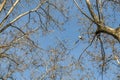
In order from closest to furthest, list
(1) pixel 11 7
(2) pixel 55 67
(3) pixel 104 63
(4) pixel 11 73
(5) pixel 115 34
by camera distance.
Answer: (5) pixel 115 34, (3) pixel 104 63, (1) pixel 11 7, (4) pixel 11 73, (2) pixel 55 67

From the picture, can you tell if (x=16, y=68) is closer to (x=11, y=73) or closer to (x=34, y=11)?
(x=11, y=73)

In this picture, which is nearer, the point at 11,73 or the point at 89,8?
the point at 89,8

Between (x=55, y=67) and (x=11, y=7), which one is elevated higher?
(x=11, y=7)

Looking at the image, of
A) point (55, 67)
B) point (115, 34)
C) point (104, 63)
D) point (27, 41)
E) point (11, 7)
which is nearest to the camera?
point (115, 34)

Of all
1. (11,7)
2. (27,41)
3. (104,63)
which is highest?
(11,7)

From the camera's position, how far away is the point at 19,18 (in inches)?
587

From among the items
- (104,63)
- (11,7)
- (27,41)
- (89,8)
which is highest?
(11,7)

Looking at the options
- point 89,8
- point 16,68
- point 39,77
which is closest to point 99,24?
point 89,8

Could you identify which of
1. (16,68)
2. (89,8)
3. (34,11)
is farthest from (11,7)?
(89,8)

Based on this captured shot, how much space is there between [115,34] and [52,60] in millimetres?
9534

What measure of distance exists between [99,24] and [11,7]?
6.24m

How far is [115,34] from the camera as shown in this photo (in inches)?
351

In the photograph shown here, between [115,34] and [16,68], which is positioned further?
[16,68]

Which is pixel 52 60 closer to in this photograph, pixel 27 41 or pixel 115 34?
pixel 27 41
